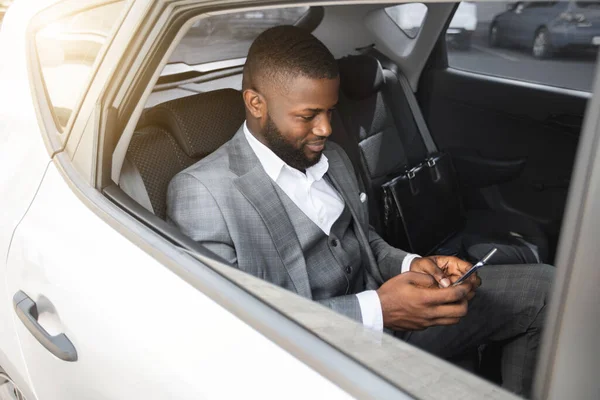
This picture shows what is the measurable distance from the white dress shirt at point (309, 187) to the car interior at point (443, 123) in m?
0.70

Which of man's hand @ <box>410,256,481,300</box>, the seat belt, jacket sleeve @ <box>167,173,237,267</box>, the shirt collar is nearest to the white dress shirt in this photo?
the shirt collar

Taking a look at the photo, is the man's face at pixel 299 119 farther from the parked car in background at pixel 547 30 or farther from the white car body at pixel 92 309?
the parked car in background at pixel 547 30

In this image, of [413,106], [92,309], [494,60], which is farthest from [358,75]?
[92,309]

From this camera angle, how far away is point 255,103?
65.4 inches

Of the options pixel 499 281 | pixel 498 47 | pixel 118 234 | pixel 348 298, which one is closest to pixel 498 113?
pixel 498 47

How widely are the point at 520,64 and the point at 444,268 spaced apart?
1.74 metres

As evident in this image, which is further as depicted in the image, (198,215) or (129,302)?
(198,215)

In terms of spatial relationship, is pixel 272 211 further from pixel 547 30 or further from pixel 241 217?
pixel 547 30

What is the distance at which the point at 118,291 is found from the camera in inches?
44.1

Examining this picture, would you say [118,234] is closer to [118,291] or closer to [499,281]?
[118,291]

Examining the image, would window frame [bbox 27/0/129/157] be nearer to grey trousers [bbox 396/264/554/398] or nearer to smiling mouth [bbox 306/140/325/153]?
smiling mouth [bbox 306/140/325/153]

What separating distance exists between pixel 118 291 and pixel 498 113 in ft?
8.52

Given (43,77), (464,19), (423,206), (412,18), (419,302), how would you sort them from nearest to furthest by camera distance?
(419,302), (43,77), (423,206), (464,19), (412,18)

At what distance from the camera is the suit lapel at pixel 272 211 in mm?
1474
